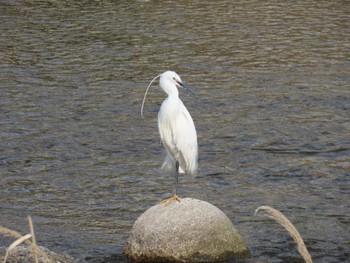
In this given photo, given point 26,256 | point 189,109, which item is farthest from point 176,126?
point 189,109

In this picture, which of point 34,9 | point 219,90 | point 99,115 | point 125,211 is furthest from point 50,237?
point 34,9

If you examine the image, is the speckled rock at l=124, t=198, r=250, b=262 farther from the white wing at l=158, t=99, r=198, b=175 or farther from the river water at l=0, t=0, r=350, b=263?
the white wing at l=158, t=99, r=198, b=175

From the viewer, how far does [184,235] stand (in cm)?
766

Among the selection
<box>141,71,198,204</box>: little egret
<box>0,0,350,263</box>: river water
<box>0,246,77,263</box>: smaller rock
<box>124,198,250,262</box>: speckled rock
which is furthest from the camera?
<box>0,0,350,263</box>: river water

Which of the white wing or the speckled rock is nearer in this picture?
the speckled rock

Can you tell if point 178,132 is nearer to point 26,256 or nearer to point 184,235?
point 184,235

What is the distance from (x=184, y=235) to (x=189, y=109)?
22.7ft

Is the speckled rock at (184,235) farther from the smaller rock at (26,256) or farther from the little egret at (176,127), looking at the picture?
the smaller rock at (26,256)

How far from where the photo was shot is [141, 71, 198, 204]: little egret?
800 cm

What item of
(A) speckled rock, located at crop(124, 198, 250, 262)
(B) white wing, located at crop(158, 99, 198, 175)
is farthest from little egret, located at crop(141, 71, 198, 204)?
(A) speckled rock, located at crop(124, 198, 250, 262)

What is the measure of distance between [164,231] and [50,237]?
1781mm

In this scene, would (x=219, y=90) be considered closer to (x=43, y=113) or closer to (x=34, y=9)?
(x=43, y=113)

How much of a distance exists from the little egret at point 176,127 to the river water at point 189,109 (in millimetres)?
1146

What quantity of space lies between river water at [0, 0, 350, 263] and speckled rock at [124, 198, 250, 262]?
500mm
